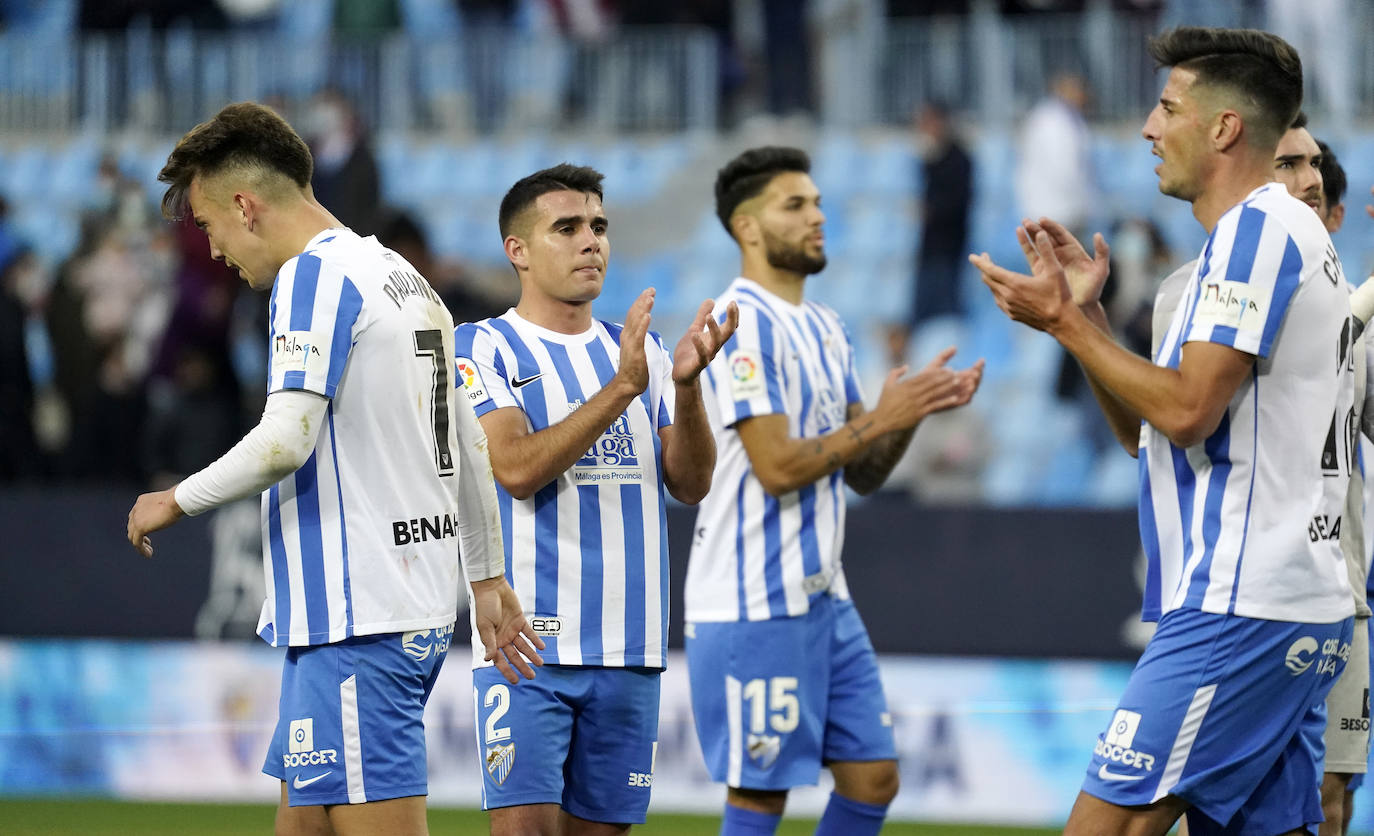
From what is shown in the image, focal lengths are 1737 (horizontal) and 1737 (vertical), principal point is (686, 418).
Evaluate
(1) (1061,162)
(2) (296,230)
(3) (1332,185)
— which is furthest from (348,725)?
(1) (1061,162)

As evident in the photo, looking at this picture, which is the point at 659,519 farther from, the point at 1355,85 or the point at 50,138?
the point at 50,138

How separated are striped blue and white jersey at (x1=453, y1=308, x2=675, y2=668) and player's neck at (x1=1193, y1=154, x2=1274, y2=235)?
5.25ft

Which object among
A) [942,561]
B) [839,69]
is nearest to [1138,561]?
[942,561]

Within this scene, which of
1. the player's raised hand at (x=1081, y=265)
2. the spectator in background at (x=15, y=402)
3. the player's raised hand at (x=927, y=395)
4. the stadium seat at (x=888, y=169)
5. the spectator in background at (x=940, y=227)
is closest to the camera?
the player's raised hand at (x=1081, y=265)

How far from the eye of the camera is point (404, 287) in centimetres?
412

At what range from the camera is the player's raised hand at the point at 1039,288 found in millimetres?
3939

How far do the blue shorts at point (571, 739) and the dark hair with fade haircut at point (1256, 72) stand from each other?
217 cm

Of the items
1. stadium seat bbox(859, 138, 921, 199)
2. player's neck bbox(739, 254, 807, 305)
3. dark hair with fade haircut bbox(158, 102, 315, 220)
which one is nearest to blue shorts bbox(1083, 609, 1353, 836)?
dark hair with fade haircut bbox(158, 102, 315, 220)

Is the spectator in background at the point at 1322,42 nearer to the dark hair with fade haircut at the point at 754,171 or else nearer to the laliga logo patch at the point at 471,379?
the dark hair with fade haircut at the point at 754,171

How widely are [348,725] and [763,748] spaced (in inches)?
79.8

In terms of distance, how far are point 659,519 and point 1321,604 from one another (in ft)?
6.09

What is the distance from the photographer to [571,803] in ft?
15.9

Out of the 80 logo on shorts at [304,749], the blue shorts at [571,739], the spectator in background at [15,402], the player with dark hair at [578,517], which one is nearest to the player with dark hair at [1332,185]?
the player with dark hair at [578,517]

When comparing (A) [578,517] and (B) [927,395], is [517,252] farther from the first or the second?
(B) [927,395]
